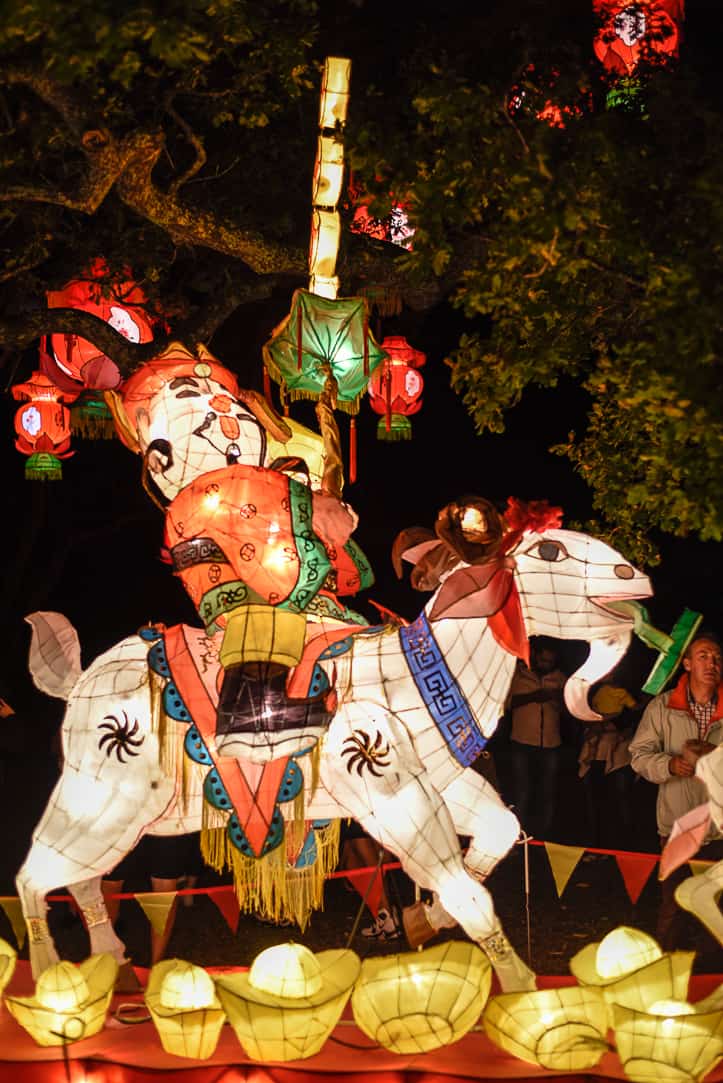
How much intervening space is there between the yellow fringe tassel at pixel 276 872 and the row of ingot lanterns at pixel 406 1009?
46cm

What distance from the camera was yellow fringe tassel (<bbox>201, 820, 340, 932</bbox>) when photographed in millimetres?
5582

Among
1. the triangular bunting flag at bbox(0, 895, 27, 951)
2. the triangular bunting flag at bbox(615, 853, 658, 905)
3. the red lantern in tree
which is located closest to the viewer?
the triangular bunting flag at bbox(0, 895, 27, 951)

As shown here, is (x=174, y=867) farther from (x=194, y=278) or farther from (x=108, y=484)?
(x=108, y=484)

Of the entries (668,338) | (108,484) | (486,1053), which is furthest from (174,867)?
(108,484)

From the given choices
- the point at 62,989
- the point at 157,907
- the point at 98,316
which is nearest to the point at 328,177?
the point at 98,316

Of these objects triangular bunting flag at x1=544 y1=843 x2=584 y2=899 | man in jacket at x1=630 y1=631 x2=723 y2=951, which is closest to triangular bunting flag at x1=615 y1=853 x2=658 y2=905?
man in jacket at x1=630 y1=631 x2=723 y2=951

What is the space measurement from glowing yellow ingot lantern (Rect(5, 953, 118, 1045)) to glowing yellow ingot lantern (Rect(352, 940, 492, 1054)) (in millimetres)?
939

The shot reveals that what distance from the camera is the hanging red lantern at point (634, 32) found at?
6676 millimetres

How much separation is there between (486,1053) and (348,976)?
1.85 ft

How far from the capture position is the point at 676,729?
667 cm

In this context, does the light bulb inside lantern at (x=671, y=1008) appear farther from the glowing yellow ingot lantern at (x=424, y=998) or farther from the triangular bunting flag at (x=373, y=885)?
the triangular bunting flag at (x=373, y=885)

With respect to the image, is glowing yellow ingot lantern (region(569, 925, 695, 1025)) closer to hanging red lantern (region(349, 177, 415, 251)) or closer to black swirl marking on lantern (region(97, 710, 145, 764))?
black swirl marking on lantern (region(97, 710, 145, 764))

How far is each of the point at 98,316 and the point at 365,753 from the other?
3.70m

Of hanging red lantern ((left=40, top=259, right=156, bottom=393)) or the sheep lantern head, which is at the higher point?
the sheep lantern head
